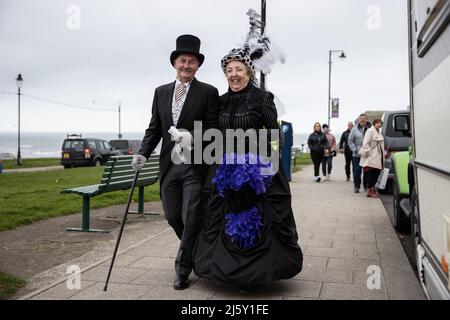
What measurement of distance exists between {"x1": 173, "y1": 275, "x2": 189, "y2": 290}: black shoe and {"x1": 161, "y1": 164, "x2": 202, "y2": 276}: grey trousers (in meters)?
0.03

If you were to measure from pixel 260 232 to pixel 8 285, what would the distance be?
2.21m

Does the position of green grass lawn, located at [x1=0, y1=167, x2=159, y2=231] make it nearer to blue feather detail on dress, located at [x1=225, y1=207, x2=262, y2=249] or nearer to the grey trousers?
the grey trousers

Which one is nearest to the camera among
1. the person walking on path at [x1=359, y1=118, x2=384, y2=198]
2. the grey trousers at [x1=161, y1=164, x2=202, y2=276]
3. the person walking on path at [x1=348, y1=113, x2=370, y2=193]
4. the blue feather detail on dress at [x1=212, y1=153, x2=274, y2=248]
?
the blue feather detail on dress at [x1=212, y1=153, x2=274, y2=248]

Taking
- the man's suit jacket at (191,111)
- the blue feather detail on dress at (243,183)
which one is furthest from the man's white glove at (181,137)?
the blue feather detail on dress at (243,183)

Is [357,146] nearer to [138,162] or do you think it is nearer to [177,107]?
[177,107]

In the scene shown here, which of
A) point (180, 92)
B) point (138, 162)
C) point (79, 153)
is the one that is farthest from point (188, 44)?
point (79, 153)

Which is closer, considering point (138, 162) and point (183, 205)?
point (183, 205)

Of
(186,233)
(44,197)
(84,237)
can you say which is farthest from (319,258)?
(44,197)

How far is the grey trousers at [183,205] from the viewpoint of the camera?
457 centimetres

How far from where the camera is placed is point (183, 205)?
466cm

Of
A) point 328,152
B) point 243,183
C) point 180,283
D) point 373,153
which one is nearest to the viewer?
point 243,183

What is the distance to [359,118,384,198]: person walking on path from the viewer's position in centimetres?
1126

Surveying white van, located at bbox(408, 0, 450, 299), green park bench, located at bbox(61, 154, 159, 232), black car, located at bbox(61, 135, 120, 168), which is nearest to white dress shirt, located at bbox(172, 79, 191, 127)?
white van, located at bbox(408, 0, 450, 299)
